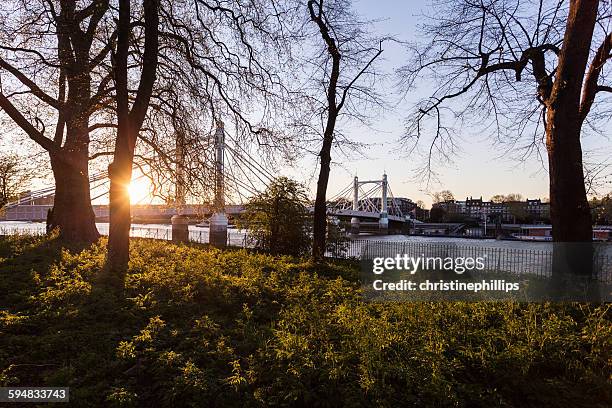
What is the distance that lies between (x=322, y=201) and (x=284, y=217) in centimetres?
218

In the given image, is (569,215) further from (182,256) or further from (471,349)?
(182,256)

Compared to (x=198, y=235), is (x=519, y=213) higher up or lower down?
higher up

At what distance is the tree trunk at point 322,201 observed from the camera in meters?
13.5

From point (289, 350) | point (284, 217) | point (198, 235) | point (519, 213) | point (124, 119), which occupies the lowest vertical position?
point (289, 350)

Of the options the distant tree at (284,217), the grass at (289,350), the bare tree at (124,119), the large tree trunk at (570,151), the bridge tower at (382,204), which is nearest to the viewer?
the grass at (289,350)

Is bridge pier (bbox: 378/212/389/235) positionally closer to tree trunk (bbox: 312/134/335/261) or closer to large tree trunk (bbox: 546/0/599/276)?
tree trunk (bbox: 312/134/335/261)

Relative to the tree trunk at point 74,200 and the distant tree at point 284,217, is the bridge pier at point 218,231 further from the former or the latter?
the tree trunk at point 74,200

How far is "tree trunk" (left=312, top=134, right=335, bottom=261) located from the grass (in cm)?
625

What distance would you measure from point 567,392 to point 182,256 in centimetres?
961

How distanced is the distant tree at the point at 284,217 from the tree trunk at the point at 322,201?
183 cm

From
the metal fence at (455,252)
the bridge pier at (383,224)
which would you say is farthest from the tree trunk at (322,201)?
the bridge pier at (383,224)

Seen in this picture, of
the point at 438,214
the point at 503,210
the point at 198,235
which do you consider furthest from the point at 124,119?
the point at 503,210

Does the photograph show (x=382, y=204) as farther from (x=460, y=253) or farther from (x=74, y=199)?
(x=74, y=199)

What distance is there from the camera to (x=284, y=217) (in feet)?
50.5
